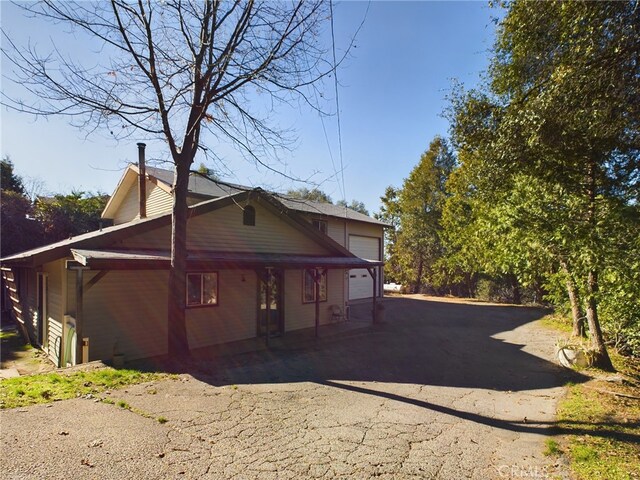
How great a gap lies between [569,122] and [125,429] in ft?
27.6

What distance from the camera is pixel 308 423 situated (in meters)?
5.14

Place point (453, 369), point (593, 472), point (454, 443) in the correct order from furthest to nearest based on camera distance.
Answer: point (453, 369) → point (454, 443) → point (593, 472)

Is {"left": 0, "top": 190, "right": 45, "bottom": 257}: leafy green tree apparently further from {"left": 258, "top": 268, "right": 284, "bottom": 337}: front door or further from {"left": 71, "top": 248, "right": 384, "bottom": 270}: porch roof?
{"left": 258, "top": 268, "right": 284, "bottom": 337}: front door

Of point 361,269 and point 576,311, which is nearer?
point 576,311

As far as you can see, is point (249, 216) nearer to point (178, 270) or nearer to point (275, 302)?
point (275, 302)

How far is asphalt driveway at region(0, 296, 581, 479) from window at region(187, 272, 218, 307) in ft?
6.74

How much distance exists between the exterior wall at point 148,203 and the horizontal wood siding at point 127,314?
4227mm

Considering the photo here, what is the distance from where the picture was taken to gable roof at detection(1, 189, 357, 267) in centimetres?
790

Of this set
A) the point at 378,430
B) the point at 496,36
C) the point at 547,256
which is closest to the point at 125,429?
the point at 378,430

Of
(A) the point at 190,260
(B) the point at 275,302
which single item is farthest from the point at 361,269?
(A) the point at 190,260

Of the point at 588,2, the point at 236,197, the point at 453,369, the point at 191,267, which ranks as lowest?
the point at 453,369

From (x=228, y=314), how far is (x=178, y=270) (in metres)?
3.10

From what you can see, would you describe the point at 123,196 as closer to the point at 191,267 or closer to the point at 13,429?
the point at 191,267

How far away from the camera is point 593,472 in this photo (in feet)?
13.2
